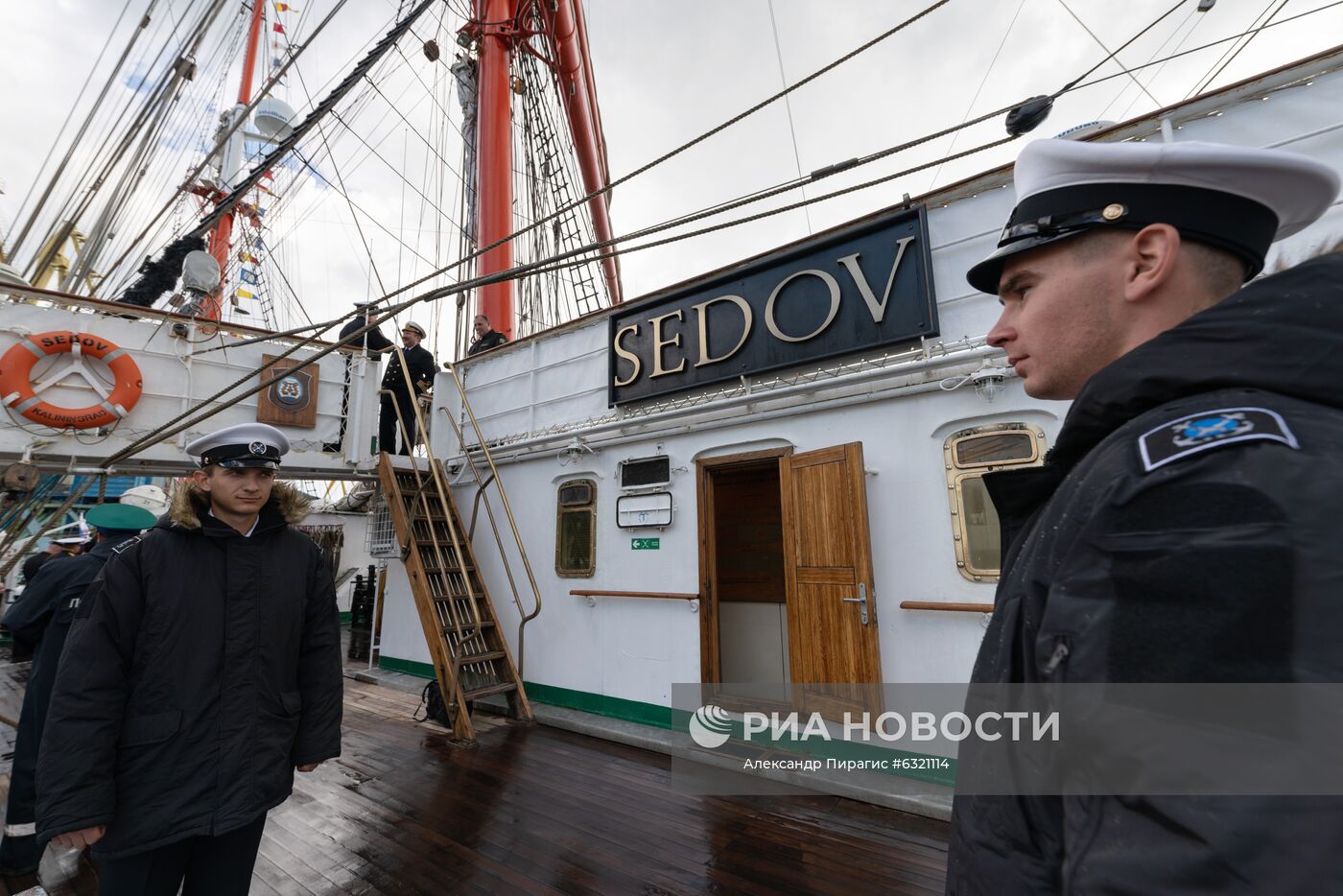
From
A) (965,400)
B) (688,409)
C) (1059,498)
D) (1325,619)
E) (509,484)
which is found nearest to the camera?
(1325,619)

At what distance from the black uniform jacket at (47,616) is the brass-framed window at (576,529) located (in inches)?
139

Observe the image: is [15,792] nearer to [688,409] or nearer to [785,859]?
[785,859]

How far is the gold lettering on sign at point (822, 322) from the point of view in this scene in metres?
4.50

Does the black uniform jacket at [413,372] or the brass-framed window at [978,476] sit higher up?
the black uniform jacket at [413,372]

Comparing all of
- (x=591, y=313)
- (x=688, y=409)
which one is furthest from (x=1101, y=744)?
(x=591, y=313)

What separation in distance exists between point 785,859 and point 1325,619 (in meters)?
3.35

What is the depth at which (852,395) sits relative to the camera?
4285 millimetres

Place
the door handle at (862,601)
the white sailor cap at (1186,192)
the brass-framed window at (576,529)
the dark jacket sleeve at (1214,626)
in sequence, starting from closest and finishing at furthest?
the dark jacket sleeve at (1214,626) → the white sailor cap at (1186,192) → the door handle at (862,601) → the brass-framed window at (576,529)

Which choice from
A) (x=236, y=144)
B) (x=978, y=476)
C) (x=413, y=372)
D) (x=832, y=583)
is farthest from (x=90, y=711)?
(x=236, y=144)

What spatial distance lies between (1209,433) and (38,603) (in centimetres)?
450

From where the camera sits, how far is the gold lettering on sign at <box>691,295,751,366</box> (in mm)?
4961

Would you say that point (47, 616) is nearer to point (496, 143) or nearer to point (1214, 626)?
point (1214, 626)

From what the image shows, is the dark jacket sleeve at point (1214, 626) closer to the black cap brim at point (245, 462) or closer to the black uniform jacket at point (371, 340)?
the black cap brim at point (245, 462)

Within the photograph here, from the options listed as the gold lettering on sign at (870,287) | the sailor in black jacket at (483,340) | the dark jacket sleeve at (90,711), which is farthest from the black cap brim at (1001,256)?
the sailor in black jacket at (483,340)
